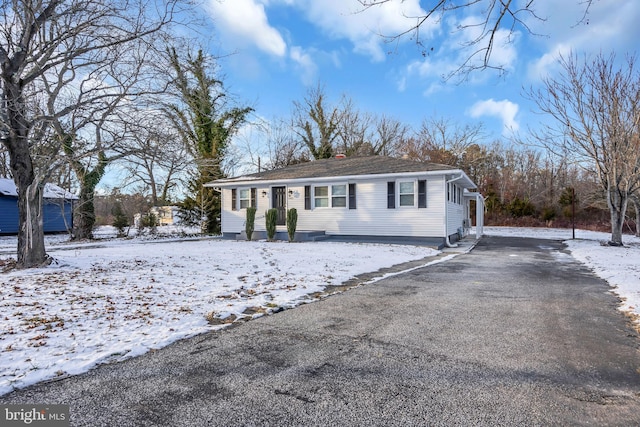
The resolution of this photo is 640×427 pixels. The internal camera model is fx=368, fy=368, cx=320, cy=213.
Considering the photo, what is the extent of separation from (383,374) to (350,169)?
13318 mm

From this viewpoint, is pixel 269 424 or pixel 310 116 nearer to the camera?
pixel 269 424

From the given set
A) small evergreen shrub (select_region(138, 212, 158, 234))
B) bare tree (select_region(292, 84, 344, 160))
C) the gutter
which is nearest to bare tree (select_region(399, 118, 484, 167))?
bare tree (select_region(292, 84, 344, 160))

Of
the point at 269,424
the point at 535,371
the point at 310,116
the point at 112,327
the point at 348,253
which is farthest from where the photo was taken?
the point at 310,116

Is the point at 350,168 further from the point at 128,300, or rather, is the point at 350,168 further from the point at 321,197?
the point at 128,300

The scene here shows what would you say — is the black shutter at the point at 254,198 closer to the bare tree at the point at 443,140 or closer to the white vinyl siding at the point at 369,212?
the white vinyl siding at the point at 369,212

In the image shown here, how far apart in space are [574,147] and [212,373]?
16.6 meters

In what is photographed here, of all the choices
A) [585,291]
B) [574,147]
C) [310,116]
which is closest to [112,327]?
[585,291]

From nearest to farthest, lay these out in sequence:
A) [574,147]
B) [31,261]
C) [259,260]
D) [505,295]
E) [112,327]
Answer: [112,327]
[505,295]
[31,261]
[259,260]
[574,147]

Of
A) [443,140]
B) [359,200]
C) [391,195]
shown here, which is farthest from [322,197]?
[443,140]

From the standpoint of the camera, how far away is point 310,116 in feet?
97.6

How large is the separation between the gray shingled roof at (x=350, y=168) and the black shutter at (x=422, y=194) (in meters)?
0.56

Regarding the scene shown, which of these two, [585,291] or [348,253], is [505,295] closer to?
[585,291]

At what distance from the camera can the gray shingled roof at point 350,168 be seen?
1405cm

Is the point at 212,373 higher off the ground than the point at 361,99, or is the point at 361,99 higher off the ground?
the point at 361,99
